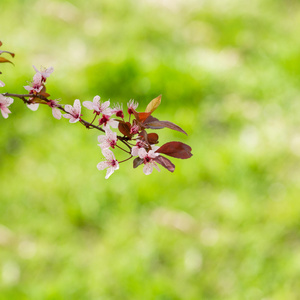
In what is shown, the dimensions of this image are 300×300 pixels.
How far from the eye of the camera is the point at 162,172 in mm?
2732

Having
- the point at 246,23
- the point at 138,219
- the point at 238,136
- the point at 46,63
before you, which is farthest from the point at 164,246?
the point at 246,23

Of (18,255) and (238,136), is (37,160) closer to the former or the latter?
(18,255)

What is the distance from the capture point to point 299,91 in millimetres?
3229

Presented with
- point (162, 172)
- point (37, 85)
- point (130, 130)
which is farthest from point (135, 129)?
point (162, 172)

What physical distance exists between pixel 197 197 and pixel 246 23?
1825mm

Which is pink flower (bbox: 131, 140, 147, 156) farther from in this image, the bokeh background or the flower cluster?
the bokeh background

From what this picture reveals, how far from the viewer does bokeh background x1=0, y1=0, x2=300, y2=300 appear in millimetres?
2279

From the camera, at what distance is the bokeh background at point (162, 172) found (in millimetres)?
2279

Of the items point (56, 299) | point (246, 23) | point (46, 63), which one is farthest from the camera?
point (246, 23)

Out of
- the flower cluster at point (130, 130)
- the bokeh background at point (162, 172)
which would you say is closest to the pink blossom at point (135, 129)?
the flower cluster at point (130, 130)

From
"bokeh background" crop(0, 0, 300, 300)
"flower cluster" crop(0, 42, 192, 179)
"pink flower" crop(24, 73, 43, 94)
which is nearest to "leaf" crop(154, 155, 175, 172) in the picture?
"flower cluster" crop(0, 42, 192, 179)

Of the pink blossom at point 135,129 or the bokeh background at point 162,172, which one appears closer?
the pink blossom at point 135,129

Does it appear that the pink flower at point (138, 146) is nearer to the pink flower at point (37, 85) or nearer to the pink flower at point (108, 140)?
the pink flower at point (108, 140)

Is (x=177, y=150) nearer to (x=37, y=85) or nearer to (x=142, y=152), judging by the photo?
(x=142, y=152)
